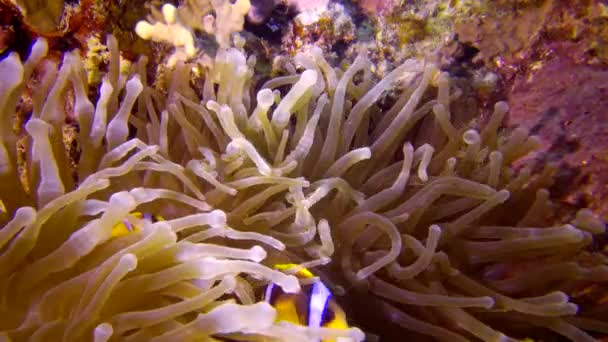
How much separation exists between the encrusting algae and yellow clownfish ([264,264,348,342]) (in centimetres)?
6

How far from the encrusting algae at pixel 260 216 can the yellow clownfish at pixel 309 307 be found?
0.18 ft

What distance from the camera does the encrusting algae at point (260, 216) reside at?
4.45 ft

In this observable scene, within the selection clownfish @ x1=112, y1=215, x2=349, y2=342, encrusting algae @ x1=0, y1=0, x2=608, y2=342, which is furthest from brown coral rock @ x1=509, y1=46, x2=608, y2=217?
clownfish @ x1=112, y1=215, x2=349, y2=342

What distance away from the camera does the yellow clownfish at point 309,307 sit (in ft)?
4.73

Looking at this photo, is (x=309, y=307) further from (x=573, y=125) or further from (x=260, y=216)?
(x=573, y=125)

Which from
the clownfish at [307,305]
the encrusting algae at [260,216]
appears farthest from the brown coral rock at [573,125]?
the clownfish at [307,305]

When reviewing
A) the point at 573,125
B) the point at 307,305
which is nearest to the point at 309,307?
the point at 307,305

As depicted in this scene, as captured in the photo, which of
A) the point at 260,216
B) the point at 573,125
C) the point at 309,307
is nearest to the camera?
the point at 309,307

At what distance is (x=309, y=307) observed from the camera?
1.47 m

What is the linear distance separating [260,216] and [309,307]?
366 mm

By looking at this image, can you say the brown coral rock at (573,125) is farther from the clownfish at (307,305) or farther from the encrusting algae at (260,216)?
the clownfish at (307,305)

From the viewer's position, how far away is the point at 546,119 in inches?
83.4

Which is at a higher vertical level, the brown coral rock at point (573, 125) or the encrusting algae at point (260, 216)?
the brown coral rock at point (573, 125)

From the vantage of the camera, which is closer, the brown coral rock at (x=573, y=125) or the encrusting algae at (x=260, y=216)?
the encrusting algae at (x=260, y=216)
